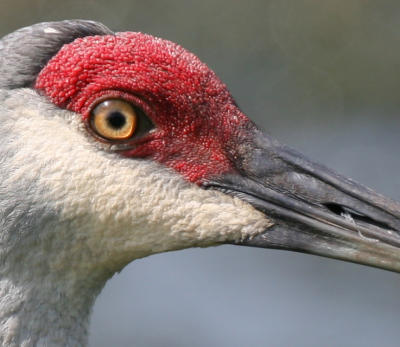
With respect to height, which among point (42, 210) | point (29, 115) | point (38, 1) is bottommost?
point (42, 210)

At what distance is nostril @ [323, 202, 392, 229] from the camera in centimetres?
432

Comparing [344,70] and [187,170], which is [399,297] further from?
[187,170]

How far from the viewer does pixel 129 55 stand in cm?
426

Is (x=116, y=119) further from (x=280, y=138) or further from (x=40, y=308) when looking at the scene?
(x=280, y=138)

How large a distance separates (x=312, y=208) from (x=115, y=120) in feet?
3.05

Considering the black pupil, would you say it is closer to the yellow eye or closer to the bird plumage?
the yellow eye

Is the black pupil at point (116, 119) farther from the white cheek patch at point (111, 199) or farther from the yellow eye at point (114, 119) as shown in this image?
the white cheek patch at point (111, 199)

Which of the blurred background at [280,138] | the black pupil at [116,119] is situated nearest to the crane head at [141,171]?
the black pupil at [116,119]

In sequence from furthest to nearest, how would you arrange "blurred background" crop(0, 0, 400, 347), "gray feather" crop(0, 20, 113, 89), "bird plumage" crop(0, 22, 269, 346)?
"blurred background" crop(0, 0, 400, 347), "gray feather" crop(0, 20, 113, 89), "bird plumage" crop(0, 22, 269, 346)

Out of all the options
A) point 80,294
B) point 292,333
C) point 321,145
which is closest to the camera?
point 80,294

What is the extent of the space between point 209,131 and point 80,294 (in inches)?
36.7

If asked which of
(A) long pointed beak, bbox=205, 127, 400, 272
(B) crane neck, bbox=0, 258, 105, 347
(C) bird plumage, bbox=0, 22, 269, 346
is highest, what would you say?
(A) long pointed beak, bbox=205, 127, 400, 272

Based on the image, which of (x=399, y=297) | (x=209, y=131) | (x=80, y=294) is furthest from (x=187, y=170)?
(x=399, y=297)

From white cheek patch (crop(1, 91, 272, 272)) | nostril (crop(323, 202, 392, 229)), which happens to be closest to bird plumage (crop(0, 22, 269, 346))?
white cheek patch (crop(1, 91, 272, 272))
